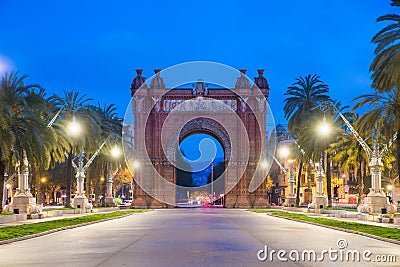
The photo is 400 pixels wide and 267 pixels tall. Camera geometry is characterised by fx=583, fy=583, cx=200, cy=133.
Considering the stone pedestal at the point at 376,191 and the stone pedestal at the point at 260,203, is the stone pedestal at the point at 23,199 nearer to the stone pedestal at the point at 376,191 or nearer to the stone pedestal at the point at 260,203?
the stone pedestal at the point at 376,191

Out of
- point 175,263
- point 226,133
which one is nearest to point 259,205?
point 226,133

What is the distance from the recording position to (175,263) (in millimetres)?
13000

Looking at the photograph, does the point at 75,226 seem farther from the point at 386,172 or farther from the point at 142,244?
the point at 386,172

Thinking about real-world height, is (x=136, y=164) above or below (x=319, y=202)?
above

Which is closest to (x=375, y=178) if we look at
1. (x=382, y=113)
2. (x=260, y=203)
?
(x=382, y=113)

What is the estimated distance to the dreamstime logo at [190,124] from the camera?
7144cm

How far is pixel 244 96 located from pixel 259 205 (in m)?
13.7

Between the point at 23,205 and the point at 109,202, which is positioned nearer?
the point at 23,205

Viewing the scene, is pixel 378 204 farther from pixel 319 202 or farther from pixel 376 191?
pixel 319 202

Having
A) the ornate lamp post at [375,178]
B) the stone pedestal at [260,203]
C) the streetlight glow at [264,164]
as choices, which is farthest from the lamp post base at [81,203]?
the streetlight glow at [264,164]
